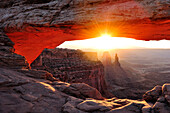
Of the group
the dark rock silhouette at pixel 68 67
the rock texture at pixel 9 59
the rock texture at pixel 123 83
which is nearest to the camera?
the rock texture at pixel 9 59

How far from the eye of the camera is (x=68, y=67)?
15930mm

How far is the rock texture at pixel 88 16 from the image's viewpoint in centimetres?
584

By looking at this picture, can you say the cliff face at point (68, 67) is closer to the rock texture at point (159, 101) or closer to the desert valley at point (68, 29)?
the desert valley at point (68, 29)

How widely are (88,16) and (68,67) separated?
10740 mm

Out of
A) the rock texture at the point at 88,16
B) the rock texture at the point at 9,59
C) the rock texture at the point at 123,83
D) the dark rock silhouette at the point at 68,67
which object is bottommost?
the rock texture at the point at 123,83

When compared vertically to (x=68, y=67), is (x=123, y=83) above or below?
below

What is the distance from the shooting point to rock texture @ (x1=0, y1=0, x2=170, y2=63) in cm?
584

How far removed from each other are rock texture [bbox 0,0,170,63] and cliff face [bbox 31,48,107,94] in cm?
778

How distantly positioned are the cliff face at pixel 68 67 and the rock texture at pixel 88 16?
7.78 meters

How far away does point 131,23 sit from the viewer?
629 centimetres

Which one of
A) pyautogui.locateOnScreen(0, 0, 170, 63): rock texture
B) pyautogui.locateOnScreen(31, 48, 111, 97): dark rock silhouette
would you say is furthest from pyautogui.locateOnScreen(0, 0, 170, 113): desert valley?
pyautogui.locateOnScreen(31, 48, 111, 97): dark rock silhouette

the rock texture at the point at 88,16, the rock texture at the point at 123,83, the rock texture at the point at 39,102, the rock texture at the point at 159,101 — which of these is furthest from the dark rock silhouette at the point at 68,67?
the rock texture at the point at 159,101

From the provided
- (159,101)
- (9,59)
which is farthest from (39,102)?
(159,101)

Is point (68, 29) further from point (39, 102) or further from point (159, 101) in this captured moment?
point (159, 101)
